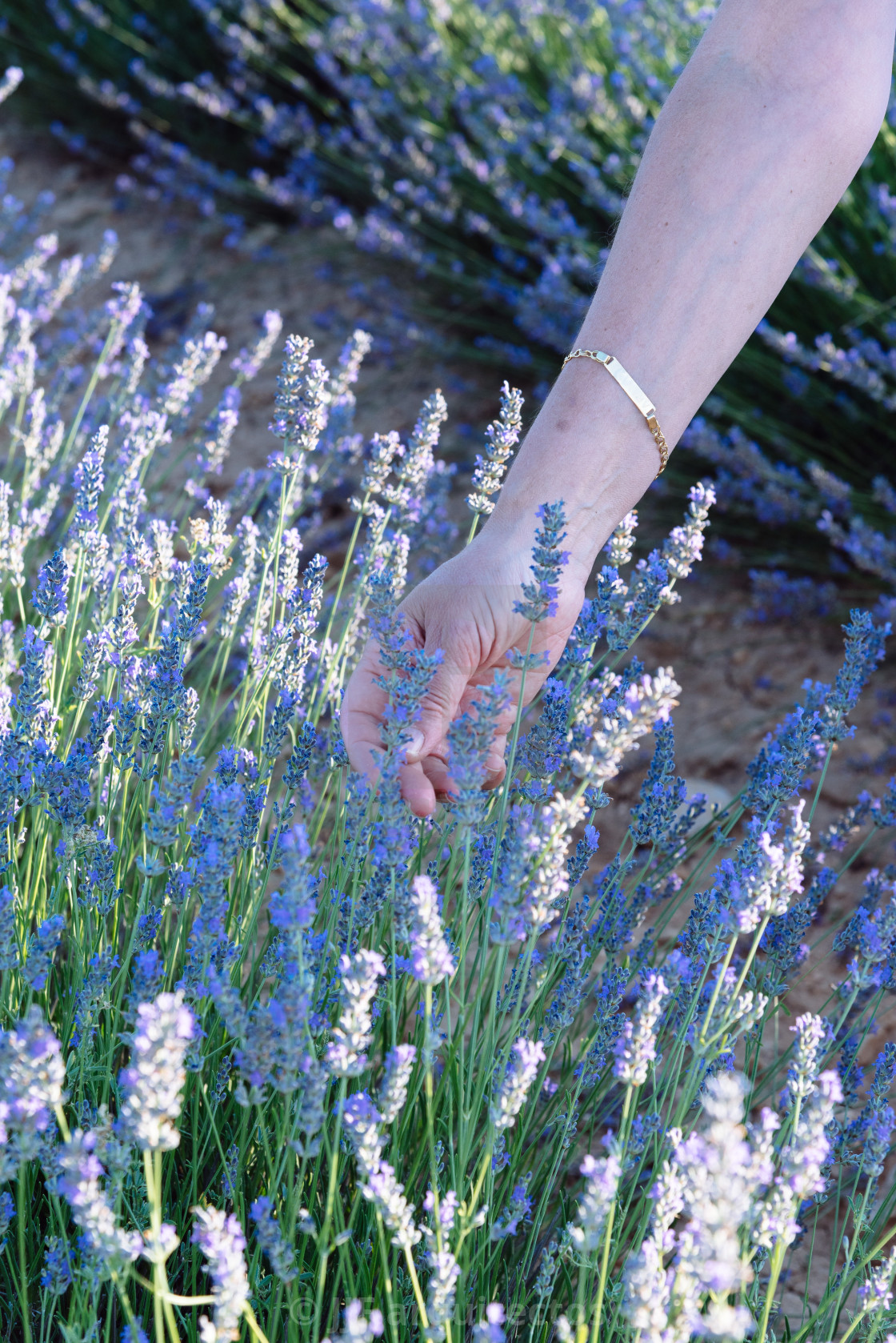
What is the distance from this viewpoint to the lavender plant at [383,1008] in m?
0.86

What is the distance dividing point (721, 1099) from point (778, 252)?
1224mm

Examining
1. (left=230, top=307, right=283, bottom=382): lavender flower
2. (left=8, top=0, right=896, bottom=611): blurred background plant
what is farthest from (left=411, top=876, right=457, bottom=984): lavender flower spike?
(left=8, top=0, right=896, bottom=611): blurred background plant

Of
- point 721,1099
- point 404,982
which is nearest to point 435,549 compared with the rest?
point 404,982

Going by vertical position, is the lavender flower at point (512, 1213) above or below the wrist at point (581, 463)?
below

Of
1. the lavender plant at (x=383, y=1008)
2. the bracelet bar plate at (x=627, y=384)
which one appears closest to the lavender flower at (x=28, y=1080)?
the lavender plant at (x=383, y=1008)

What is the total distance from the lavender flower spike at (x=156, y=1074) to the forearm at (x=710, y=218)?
0.90 metres

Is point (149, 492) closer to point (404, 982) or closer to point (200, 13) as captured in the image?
point (404, 982)

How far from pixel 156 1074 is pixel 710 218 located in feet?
4.17

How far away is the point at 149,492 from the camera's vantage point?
103 inches

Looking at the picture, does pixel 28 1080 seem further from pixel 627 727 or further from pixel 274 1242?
pixel 627 727

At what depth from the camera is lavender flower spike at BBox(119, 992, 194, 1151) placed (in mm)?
729

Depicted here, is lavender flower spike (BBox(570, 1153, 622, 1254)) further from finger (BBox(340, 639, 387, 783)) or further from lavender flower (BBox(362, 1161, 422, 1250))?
finger (BBox(340, 639, 387, 783))

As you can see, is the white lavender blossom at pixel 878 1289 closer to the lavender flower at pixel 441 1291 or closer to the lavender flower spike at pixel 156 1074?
the lavender flower at pixel 441 1291

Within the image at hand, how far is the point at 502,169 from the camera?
10.7 ft
